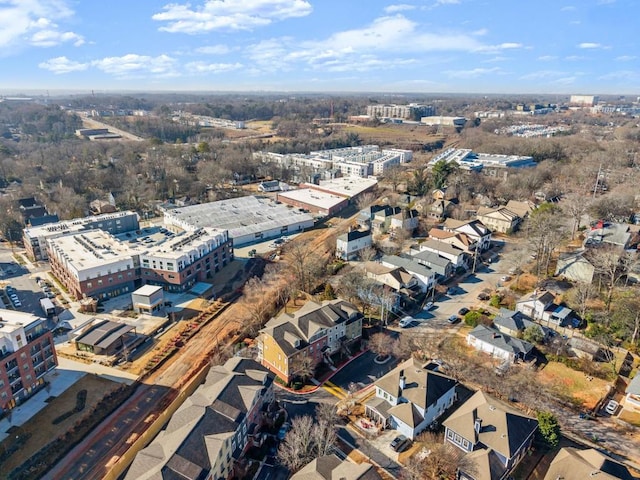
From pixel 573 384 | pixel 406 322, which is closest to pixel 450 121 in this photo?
pixel 406 322

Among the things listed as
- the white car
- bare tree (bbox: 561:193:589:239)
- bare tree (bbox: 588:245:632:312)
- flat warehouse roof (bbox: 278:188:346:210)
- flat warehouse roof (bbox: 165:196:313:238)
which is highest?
bare tree (bbox: 561:193:589:239)

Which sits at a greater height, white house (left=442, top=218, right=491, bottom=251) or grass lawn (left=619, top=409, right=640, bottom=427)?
white house (left=442, top=218, right=491, bottom=251)

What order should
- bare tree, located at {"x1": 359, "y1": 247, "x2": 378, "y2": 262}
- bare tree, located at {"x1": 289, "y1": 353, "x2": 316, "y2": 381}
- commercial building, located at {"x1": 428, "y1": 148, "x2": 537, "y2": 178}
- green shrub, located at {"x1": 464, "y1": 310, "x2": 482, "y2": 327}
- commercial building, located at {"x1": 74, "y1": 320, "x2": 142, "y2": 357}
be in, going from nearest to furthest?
bare tree, located at {"x1": 289, "y1": 353, "x2": 316, "y2": 381}, commercial building, located at {"x1": 74, "y1": 320, "x2": 142, "y2": 357}, green shrub, located at {"x1": 464, "y1": 310, "x2": 482, "y2": 327}, bare tree, located at {"x1": 359, "y1": 247, "x2": 378, "y2": 262}, commercial building, located at {"x1": 428, "y1": 148, "x2": 537, "y2": 178}

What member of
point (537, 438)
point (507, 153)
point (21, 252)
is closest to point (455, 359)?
point (537, 438)

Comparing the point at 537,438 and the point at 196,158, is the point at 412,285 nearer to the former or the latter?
the point at 537,438

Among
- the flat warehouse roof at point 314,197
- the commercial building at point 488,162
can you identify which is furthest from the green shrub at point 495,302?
the commercial building at point 488,162

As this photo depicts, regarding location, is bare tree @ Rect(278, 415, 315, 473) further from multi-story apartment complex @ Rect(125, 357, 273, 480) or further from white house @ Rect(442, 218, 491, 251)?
white house @ Rect(442, 218, 491, 251)

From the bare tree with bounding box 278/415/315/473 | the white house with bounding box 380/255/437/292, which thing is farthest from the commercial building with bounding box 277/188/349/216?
the bare tree with bounding box 278/415/315/473
